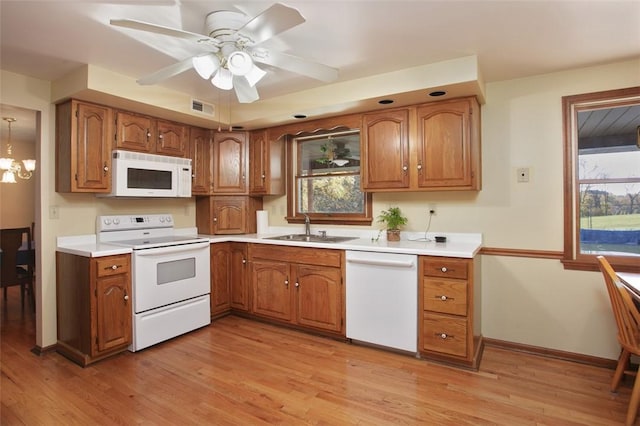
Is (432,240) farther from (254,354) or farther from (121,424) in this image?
(121,424)

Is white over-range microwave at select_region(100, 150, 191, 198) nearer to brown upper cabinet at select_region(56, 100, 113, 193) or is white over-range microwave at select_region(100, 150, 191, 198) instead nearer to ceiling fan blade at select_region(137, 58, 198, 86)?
brown upper cabinet at select_region(56, 100, 113, 193)

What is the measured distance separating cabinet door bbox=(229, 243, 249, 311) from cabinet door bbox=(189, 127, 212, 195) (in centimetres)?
74

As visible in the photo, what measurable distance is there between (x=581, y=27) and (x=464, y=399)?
2.41 metres

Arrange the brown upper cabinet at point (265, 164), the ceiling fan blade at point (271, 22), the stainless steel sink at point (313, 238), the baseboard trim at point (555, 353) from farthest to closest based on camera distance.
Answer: the brown upper cabinet at point (265, 164) < the stainless steel sink at point (313, 238) < the baseboard trim at point (555, 353) < the ceiling fan blade at point (271, 22)

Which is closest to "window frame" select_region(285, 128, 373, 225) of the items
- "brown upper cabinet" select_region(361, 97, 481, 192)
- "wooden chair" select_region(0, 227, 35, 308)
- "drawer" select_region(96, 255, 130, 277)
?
"brown upper cabinet" select_region(361, 97, 481, 192)

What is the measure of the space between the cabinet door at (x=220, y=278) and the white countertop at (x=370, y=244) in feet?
0.39

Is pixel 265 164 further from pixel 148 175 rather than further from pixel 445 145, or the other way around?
pixel 445 145

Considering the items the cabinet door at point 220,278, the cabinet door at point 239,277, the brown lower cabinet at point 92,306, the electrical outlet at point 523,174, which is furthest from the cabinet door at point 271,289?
the electrical outlet at point 523,174

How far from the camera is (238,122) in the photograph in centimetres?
368

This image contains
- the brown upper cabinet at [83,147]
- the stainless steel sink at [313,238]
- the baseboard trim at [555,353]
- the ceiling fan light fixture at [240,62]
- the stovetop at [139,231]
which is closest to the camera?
the ceiling fan light fixture at [240,62]

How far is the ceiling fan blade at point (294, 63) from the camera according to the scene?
1983mm

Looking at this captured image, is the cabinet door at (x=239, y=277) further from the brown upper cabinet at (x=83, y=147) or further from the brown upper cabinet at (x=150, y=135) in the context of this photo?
the brown upper cabinet at (x=83, y=147)

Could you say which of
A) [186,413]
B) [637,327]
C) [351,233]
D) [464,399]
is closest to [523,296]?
[637,327]

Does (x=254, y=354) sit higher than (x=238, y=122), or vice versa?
(x=238, y=122)
